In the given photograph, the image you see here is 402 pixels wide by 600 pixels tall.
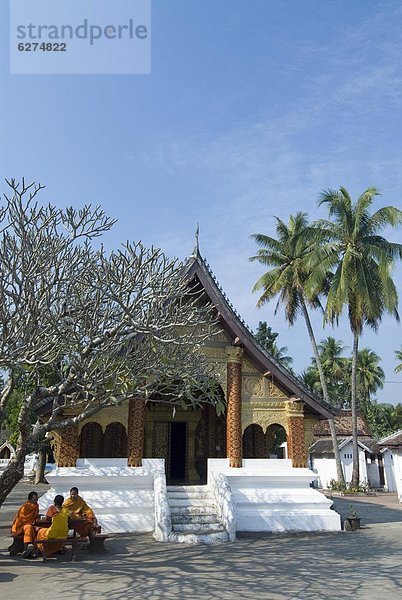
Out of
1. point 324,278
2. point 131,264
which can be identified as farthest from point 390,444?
point 131,264

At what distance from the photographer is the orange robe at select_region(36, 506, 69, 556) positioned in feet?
28.9

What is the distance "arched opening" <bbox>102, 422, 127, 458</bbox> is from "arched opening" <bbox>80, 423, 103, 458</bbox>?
0.16 m

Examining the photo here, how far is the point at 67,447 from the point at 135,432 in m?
1.69

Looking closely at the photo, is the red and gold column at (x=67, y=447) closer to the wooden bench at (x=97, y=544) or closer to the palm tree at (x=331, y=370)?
the wooden bench at (x=97, y=544)

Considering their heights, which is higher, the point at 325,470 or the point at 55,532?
the point at 55,532

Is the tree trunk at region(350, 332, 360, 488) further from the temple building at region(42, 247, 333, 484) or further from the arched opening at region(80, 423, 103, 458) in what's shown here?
the arched opening at region(80, 423, 103, 458)

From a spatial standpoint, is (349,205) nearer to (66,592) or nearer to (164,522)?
(164,522)

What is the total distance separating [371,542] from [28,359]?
26.7 ft

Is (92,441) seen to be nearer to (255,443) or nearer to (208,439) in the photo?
(208,439)

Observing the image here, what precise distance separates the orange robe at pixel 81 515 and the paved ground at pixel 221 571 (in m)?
0.43

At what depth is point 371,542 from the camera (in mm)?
11102

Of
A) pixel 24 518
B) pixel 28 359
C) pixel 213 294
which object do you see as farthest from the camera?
pixel 213 294

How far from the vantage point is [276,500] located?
1274cm

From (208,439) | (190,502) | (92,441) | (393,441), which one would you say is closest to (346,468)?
(393,441)
